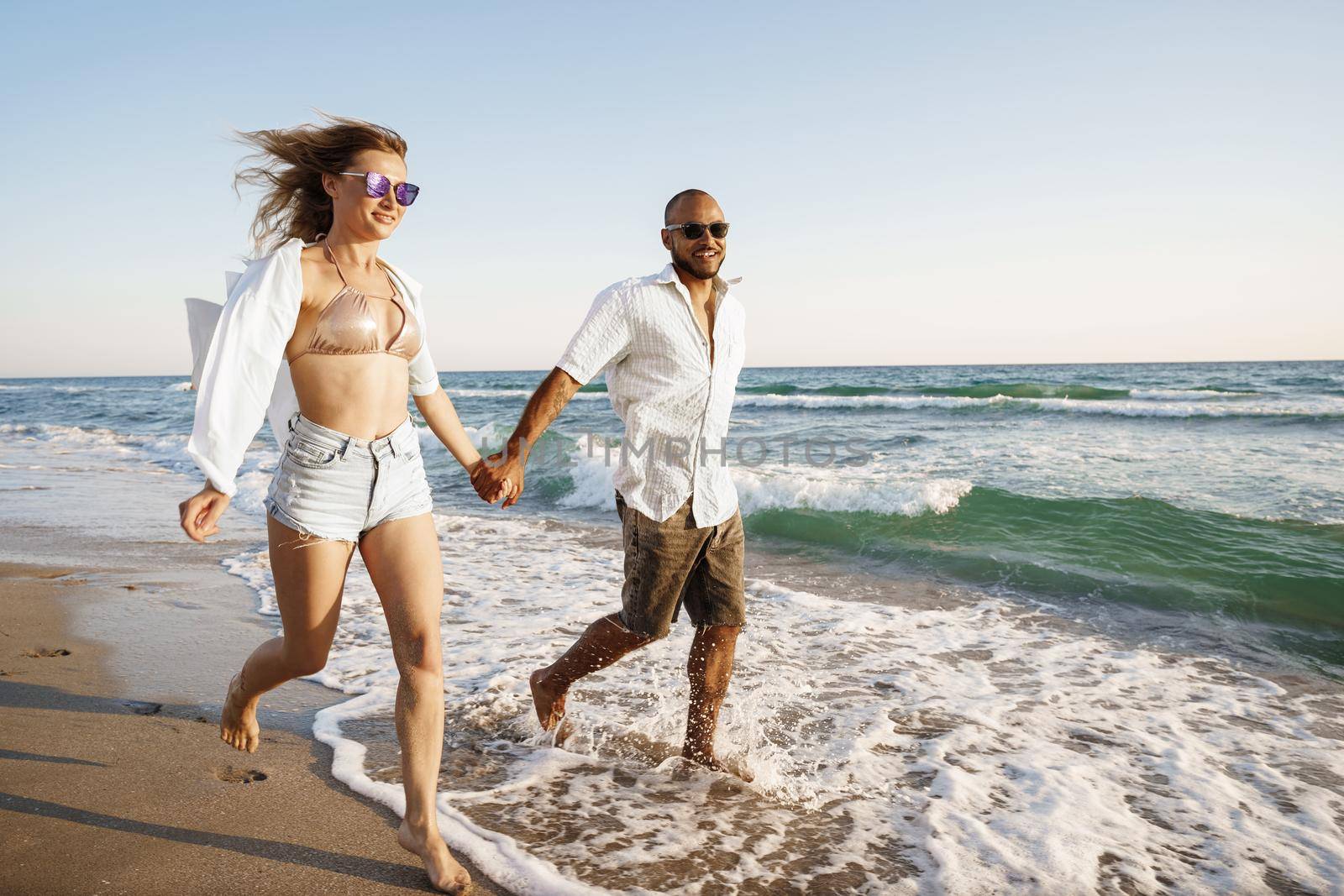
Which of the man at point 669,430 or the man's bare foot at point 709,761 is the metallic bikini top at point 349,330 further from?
the man's bare foot at point 709,761

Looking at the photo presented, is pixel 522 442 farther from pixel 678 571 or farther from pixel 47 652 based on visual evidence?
pixel 47 652

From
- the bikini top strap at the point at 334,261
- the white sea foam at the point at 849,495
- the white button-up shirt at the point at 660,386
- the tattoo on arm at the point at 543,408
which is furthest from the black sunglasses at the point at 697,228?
the white sea foam at the point at 849,495

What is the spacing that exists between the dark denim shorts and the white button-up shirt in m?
0.06

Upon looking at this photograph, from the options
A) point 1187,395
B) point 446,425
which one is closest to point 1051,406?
point 1187,395

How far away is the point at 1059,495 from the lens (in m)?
9.84

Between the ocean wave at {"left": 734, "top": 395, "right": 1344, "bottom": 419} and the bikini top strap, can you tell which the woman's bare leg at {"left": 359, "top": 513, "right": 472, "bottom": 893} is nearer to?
the bikini top strap

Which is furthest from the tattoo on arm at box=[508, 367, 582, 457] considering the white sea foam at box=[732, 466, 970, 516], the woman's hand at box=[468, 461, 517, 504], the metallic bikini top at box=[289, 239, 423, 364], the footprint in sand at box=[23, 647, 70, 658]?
the white sea foam at box=[732, 466, 970, 516]

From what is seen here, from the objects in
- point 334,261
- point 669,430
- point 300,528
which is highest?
point 334,261

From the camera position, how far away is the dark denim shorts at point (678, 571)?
3.06 meters

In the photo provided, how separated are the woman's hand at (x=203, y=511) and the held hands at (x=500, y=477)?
0.89 m

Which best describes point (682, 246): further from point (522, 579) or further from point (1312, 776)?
point (522, 579)

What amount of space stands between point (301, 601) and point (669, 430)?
1304 mm

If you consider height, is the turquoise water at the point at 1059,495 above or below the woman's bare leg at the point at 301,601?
below

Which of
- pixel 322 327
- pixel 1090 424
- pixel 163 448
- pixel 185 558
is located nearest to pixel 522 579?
pixel 185 558
